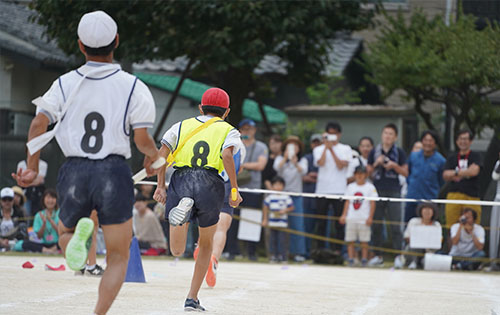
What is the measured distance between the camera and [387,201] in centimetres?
1458

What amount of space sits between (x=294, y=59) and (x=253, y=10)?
293 cm

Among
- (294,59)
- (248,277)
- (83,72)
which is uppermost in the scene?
(294,59)

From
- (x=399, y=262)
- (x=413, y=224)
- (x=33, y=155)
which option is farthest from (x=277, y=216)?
(x=33, y=155)

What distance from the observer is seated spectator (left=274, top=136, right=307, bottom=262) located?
15.0 meters

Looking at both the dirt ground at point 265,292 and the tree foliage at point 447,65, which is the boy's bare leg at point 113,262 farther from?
the tree foliage at point 447,65

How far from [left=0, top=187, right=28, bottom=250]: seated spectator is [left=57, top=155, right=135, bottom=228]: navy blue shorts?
1021 centimetres

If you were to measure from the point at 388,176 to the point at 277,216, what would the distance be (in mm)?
2015

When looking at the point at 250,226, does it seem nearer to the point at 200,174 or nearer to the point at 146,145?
the point at 200,174

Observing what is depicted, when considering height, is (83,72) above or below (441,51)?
below

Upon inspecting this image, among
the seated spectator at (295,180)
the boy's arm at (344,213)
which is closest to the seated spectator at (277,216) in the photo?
the seated spectator at (295,180)

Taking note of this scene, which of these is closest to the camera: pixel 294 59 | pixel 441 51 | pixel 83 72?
pixel 83 72

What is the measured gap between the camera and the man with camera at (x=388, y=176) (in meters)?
14.6

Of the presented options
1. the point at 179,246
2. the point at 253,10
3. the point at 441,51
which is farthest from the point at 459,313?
the point at 441,51

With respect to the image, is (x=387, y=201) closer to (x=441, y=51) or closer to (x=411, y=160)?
(x=411, y=160)
